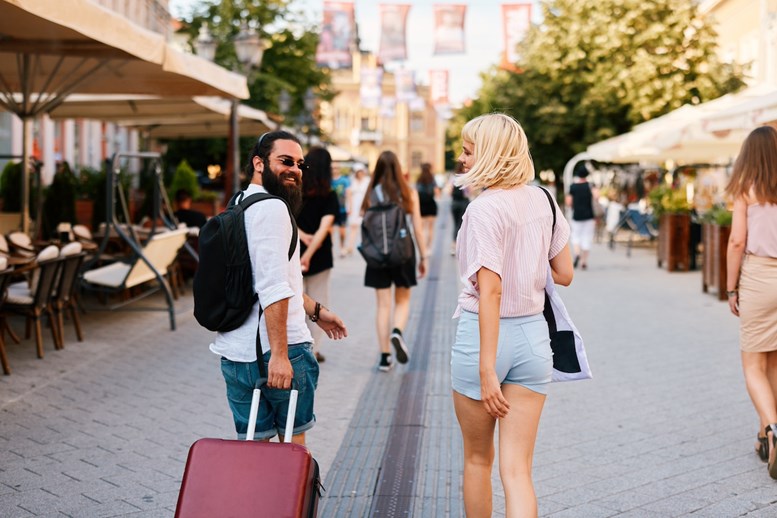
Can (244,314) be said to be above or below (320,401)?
above

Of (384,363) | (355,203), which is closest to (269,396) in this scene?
(384,363)

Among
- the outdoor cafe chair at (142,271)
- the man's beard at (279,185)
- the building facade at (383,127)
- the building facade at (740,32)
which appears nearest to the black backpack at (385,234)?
the outdoor cafe chair at (142,271)

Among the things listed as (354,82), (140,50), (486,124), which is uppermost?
(354,82)

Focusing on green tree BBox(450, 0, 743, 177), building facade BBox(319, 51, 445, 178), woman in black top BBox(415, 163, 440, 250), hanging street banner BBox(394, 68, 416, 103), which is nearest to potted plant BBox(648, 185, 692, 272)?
woman in black top BBox(415, 163, 440, 250)

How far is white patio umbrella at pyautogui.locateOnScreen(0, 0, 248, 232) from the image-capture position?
720 cm

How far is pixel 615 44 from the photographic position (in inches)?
1331

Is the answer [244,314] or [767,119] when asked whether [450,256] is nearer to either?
[767,119]

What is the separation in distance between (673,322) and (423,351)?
3388 millimetres

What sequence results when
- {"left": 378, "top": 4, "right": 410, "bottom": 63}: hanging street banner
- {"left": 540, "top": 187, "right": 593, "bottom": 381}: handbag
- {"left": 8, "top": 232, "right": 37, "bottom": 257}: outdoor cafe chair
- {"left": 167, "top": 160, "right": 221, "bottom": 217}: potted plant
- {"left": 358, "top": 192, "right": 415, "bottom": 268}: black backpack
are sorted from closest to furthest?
{"left": 540, "top": 187, "right": 593, "bottom": 381}: handbag → {"left": 358, "top": 192, "right": 415, "bottom": 268}: black backpack → {"left": 8, "top": 232, "right": 37, "bottom": 257}: outdoor cafe chair → {"left": 167, "top": 160, "right": 221, "bottom": 217}: potted plant → {"left": 378, "top": 4, "right": 410, "bottom": 63}: hanging street banner

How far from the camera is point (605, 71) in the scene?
115ft

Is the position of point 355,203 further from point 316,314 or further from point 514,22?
point 316,314

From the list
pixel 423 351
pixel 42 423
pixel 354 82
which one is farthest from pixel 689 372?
pixel 354 82

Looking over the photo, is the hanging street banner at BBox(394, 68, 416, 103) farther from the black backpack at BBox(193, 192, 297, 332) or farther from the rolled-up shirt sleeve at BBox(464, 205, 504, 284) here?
the rolled-up shirt sleeve at BBox(464, 205, 504, 284)

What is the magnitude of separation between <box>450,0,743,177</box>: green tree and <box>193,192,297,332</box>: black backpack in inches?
1205
